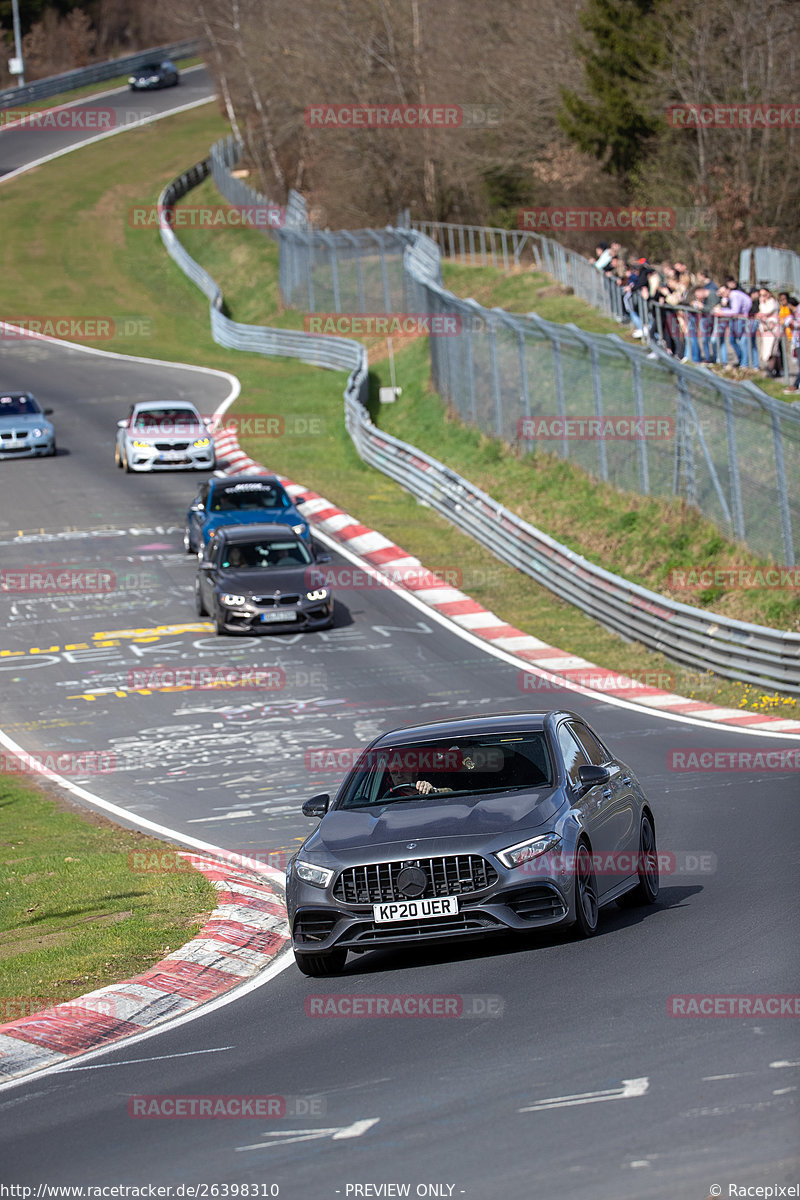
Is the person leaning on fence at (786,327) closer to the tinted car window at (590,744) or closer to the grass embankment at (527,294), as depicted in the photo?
the grass embankment at (527,294)

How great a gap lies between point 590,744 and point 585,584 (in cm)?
1410

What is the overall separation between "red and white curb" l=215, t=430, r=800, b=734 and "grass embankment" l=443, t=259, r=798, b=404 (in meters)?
7.85

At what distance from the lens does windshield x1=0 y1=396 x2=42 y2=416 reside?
3969cm

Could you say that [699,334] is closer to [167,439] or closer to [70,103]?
[167,439]

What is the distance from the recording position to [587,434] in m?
28.9

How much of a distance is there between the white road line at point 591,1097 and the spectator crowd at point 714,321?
19.2m

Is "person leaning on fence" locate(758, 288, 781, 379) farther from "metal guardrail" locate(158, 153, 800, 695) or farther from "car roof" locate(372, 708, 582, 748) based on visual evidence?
"car roof" locate(372, 708, 582, 748)

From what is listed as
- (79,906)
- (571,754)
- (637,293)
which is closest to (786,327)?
(637,293)

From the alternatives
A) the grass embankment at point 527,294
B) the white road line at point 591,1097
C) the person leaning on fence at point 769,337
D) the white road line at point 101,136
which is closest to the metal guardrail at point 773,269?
the grass embankment at point 527,294

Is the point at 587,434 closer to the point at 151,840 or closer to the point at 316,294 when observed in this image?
the point at 151,840

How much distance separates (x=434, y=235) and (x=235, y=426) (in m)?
22.0

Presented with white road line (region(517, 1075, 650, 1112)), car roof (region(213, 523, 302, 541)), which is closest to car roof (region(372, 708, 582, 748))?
white road line (region(517, 1075, 650, 1112))

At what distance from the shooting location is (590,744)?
11219 millimetres

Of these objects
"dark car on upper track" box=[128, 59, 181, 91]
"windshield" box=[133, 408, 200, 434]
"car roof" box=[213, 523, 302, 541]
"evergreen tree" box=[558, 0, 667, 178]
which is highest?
"dark car on upper track" box=[128, 59, 181, 91]
